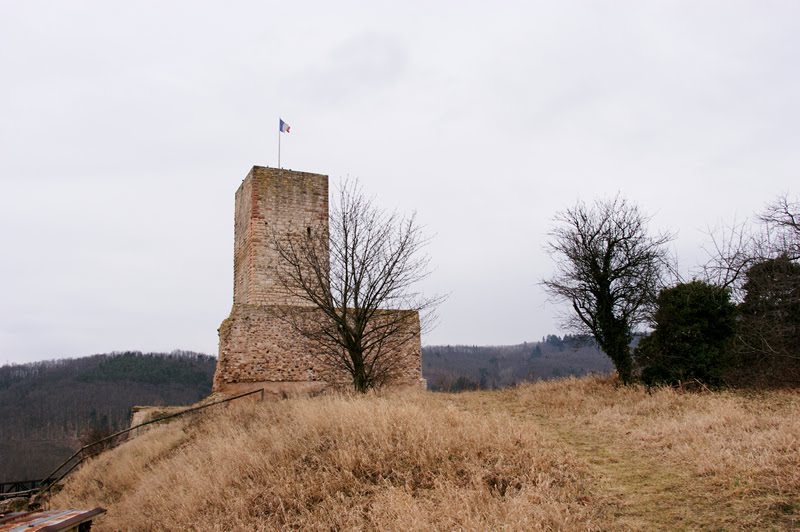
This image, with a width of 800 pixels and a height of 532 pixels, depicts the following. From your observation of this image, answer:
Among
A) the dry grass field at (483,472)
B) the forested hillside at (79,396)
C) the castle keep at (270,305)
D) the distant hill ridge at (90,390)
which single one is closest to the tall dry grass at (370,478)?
the dry grass field at (483,472)

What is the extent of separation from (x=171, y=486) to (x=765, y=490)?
8.84m

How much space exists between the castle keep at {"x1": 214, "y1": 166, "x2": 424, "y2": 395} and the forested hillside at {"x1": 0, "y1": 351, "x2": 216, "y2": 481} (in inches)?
2237

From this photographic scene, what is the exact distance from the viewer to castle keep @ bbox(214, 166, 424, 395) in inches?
693

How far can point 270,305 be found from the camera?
59.6ft

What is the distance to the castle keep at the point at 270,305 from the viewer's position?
17.6 metres

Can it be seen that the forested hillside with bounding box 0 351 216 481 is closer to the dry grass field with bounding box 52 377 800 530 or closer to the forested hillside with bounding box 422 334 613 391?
the forested hillside with bounding box 422 334 613 391

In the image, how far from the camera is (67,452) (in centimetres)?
7025

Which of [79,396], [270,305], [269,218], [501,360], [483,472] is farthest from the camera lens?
[501,360]

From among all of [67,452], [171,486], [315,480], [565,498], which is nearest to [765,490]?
[565,498]

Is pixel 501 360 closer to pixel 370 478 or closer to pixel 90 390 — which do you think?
pixel 90 390

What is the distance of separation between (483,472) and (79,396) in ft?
343

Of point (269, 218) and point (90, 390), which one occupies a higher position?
point (269, 218)

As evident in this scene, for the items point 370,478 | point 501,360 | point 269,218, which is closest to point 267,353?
point 269,218

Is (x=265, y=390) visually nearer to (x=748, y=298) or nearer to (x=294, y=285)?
(x=294, y=285)
